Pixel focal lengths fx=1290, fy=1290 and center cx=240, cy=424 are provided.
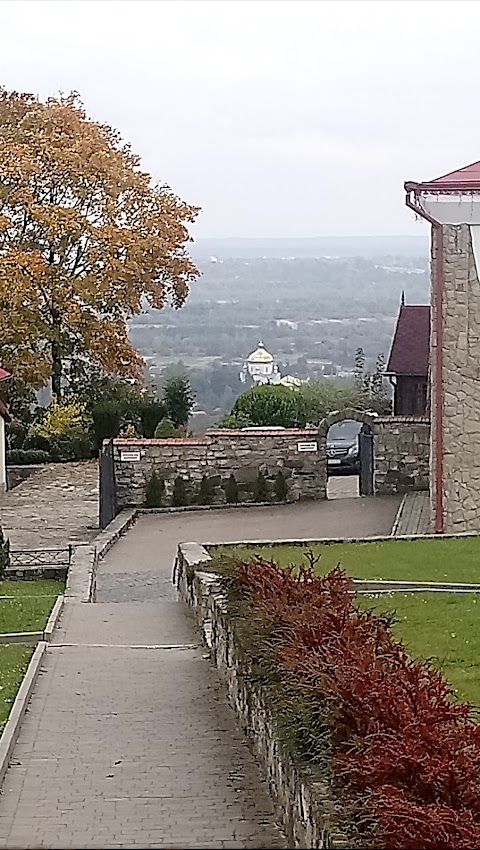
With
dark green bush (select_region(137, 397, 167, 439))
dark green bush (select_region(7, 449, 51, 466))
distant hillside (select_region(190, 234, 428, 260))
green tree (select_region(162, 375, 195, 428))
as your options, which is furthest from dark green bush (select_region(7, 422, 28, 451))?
distant hillside (select_region(190, 234, 428, 260))

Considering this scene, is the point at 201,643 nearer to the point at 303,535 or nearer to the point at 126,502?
the point at 303,535

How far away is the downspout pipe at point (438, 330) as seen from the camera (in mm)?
19828

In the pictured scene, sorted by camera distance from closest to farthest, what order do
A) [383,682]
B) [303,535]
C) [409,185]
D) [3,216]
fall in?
[383,682], [409,185], [303,535], [3,216]

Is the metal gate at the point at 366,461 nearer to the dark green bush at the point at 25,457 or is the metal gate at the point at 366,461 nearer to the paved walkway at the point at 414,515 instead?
the paved walkway at the point at 414,515

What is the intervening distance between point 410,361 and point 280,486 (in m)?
10.2

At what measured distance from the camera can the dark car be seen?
34906mm

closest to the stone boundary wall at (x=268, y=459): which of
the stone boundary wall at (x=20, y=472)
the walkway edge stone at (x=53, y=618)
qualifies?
the stone boundary wall at (x=20, y=472)

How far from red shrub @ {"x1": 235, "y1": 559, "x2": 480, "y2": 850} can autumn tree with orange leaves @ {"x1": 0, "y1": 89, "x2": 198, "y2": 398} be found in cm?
2607

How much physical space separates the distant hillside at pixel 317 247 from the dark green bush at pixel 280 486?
207ft

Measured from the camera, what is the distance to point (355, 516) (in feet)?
79.3

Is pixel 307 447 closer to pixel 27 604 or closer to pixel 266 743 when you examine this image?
Result: pixel 27 604

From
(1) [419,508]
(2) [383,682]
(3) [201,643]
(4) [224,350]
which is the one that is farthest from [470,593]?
(4) [224,350]

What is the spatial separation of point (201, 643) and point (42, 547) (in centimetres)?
1000

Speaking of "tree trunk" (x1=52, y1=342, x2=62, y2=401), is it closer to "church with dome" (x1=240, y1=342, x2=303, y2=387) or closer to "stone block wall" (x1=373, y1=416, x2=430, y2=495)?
"stone block wall" (x1=373, y1=416, x2=430, y2=495)
